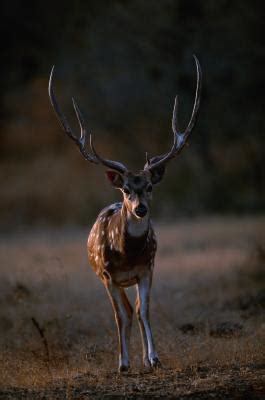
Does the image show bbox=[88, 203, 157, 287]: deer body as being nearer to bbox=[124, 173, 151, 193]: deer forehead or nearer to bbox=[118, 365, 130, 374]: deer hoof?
bbox=[124, 173, 151, 193]: deer forehead

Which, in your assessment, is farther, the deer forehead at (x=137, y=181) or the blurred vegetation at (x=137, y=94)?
the blurred vegetation at (x=137, y=94)

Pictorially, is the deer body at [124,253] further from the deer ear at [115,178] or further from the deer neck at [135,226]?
the deer ear at [115,178]

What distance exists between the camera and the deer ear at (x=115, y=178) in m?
10.8

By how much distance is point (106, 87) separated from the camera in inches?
1137

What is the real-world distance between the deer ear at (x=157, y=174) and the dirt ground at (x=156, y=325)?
5.47 ft

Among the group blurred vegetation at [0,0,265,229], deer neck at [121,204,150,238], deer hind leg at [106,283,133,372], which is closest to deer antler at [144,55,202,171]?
deer neck at [121,204,150,238]

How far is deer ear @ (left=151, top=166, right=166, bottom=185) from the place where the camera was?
10.9 m

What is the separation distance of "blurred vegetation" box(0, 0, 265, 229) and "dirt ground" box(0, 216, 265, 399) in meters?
3.32

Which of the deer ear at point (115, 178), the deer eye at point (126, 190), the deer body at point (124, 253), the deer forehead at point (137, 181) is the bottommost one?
the deer body at point (124, 253)

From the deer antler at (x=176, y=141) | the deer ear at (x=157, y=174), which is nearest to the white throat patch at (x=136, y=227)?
the deer ear at (x=157, y=174)

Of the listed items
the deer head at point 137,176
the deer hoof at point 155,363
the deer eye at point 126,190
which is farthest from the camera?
the deer eye at point 126,190

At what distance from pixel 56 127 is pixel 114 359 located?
24.1m

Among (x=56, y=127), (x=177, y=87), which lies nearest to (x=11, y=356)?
(x=177, y=87)

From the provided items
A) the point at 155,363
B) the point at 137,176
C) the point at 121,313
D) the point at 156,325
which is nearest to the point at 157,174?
the point at 137,176
